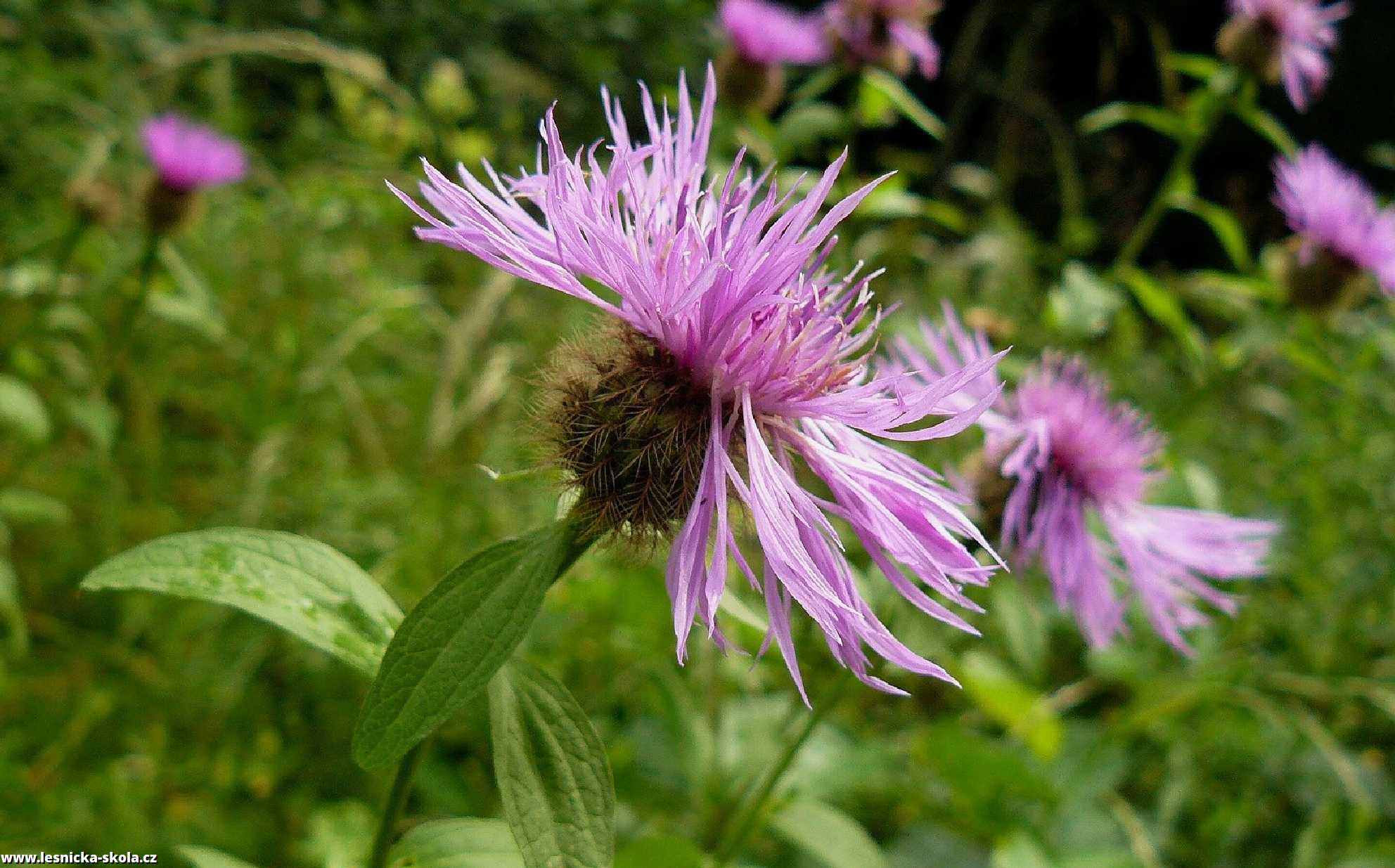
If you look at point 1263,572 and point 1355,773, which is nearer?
point 1263,572

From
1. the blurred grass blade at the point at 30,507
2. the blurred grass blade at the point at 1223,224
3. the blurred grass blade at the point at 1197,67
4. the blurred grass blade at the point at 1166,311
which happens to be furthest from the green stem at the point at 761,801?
the blurred grass blade at the point at 1197,67

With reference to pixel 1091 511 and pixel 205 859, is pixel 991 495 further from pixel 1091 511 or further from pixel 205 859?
pixel 205 859

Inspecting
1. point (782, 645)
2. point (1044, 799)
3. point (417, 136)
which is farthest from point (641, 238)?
point (417, 136)

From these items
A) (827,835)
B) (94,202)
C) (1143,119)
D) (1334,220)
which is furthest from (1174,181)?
(94,202)

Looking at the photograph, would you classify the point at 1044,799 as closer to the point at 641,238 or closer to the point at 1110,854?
the point at 1110,854

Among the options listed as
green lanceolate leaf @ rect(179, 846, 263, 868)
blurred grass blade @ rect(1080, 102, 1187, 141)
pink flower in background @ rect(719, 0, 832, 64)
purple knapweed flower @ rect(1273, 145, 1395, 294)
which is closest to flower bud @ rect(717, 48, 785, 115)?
pink flower in background @ rect(719, 0, 832, 64)

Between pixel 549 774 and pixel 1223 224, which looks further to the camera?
pixel 1223 224

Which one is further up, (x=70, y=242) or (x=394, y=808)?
(x=394, y=808)
